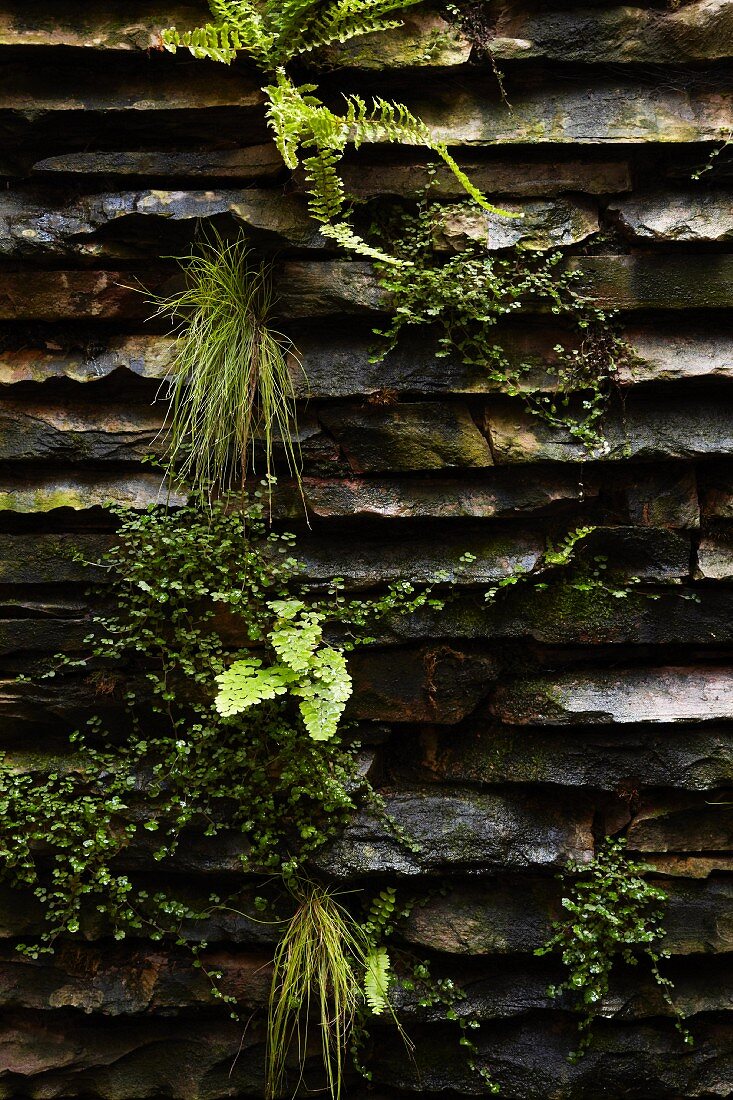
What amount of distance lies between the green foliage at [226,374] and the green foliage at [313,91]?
380mm

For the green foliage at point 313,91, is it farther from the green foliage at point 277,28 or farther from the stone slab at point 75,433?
the stone slab at point 75,433

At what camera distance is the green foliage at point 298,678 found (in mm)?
3051

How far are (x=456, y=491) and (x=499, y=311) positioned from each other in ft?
2.18

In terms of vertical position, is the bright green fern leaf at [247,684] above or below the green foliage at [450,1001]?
above

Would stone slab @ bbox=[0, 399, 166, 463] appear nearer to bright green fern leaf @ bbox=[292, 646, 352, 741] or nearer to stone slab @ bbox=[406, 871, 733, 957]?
bright green fern leaf @ bbox=[292, 646, 352, 741]

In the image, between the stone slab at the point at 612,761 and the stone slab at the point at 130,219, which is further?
the stone slab at the point at 612,761

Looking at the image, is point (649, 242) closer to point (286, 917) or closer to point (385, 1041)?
point (286, 917)

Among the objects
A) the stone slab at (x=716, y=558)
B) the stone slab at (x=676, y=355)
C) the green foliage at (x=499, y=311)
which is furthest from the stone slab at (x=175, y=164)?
the stone slab at (x=716, y=558)

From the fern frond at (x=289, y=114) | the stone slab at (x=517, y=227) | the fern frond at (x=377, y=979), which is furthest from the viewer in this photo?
the stone slab at (x=517, y=227)

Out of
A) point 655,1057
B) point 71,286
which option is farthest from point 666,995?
point 71,286

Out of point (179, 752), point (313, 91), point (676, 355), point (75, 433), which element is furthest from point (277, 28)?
point (179, 752)

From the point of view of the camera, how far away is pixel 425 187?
3.30 meters

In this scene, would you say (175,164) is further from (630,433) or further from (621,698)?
(621,698)

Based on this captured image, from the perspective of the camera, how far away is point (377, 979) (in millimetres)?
3236
